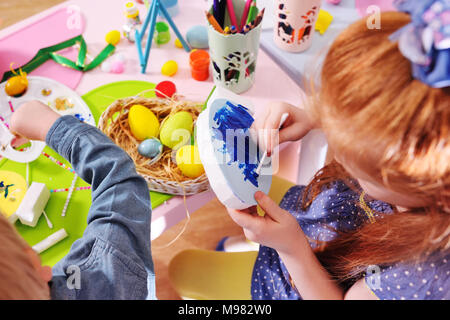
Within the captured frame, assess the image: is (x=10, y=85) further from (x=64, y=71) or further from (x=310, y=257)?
(x=310, y=257)

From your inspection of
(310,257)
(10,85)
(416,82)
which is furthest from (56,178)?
(416,82)

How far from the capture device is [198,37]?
83 centimetres

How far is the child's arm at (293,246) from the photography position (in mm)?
554

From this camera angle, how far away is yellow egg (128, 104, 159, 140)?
0.69m

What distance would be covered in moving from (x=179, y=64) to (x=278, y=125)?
0.30 m

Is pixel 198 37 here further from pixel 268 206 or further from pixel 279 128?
pixel 268 206

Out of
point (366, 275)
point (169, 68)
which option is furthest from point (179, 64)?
point (366, 275)

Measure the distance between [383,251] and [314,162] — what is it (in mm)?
386

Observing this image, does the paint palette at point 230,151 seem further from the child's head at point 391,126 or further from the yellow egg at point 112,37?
the yellow egg at point 112,37

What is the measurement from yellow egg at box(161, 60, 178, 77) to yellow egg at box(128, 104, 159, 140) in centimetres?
13

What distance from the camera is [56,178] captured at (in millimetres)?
684

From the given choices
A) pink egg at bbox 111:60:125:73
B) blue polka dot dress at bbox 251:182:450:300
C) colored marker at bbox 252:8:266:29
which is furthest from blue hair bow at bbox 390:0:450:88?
pink egg at bbox 111:60:125:73

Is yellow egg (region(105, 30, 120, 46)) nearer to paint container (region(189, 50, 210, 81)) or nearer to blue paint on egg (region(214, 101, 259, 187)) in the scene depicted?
paint container (region(189, 50, 210, 81))

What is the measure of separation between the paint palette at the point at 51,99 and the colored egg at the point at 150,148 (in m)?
0.12
